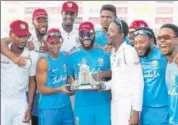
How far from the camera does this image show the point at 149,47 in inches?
174

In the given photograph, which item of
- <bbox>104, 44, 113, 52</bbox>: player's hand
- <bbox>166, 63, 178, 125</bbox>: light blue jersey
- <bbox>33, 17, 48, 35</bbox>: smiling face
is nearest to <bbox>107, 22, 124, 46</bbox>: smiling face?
<bbox>104, 44, 113, 52</bbox>: player's hand

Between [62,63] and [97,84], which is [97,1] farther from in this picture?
[97,84]

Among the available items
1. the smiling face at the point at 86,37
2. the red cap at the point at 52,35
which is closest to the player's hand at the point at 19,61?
the red cap at the point at 52,35

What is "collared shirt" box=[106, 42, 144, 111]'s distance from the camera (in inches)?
175

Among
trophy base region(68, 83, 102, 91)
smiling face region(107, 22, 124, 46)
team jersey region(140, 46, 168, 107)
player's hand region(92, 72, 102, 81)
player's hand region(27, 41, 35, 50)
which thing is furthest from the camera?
player's hand region(27, 41, 35, 50)

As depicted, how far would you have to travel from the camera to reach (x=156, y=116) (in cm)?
443

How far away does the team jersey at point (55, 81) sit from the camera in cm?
502

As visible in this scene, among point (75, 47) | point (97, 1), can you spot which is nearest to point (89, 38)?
point (75, 47)

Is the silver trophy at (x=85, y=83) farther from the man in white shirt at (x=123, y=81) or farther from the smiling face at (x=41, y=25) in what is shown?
the smiling face at (x=41, y=25)

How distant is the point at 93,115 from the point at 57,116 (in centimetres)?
42

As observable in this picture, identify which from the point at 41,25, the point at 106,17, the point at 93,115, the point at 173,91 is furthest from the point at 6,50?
the point at 173,91

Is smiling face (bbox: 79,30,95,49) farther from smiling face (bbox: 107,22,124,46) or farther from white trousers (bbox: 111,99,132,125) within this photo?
white trousers (bbox: 111,99,132,125)

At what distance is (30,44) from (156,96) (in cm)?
170

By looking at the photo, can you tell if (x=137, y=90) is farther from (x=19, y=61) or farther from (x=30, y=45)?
(x=30, y=45)
